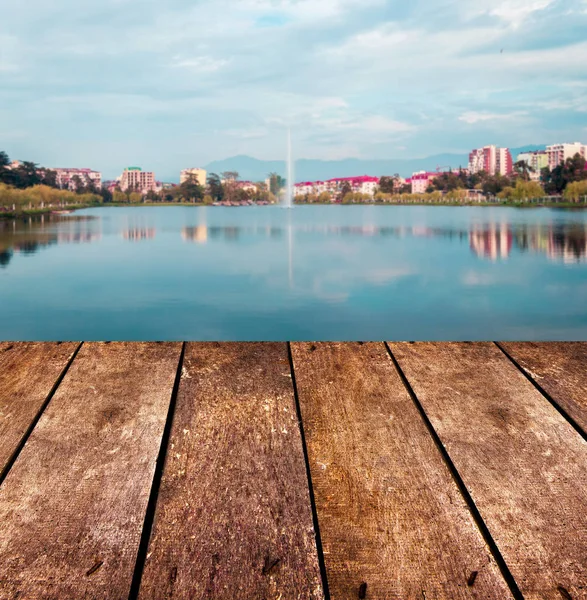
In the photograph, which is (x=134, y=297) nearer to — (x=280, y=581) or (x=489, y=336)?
(x=489, y=336)

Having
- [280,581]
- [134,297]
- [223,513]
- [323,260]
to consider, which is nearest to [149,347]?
[223,513]

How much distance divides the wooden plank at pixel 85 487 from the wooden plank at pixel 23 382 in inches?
1.0

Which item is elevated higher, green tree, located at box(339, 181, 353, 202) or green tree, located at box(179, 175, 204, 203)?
green tree, located at box(339, 181, 353, 202)

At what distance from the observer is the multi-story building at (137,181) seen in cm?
2731

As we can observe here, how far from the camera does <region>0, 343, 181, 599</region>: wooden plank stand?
645 millimetres

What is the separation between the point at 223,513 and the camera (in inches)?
29.2

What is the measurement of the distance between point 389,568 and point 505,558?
0.43 feet

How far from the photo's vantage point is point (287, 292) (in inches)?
205

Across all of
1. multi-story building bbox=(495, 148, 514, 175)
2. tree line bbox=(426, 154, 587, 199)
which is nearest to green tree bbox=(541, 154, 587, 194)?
tree line bbox=(426, 154, 587, 199)

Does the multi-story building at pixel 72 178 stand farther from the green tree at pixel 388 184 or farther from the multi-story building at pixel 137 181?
the green tree at pixel 388 184

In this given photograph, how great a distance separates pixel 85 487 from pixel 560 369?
941mm

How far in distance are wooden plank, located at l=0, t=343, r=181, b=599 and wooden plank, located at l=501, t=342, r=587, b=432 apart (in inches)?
27.6

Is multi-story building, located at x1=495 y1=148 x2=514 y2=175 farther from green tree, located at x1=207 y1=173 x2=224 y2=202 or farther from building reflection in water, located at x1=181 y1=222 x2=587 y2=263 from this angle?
building reflection in water, located at x1=181 y1=222 x2=587 y2=263

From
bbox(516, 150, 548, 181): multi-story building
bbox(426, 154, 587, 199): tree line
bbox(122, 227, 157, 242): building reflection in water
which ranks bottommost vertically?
bbox(122, 227, 157, 242): building reflection in water
